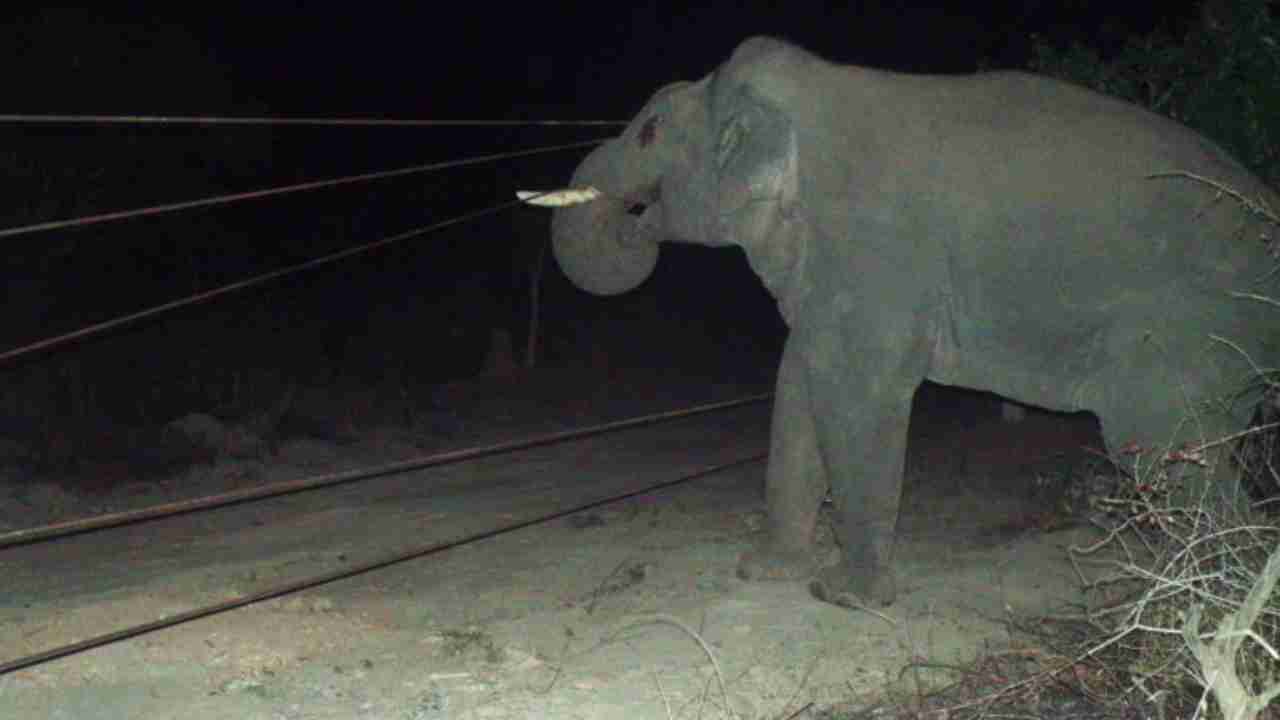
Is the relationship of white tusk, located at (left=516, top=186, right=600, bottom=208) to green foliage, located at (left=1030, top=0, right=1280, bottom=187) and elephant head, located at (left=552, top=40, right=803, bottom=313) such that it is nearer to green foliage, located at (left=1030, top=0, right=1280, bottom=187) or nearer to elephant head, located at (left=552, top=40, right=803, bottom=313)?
elephant head, located at (left=552, top=40, right=803, bottom=313)

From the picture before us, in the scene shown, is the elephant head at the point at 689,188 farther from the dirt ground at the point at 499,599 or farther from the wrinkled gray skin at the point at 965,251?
the dirt ground at the point at 499,599

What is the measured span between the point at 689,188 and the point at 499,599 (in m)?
2.36

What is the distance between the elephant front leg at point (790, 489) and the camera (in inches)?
291

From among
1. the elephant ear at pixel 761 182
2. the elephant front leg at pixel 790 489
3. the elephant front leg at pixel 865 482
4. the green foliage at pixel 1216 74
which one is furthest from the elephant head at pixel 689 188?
the green foliage at pixel 1216 74

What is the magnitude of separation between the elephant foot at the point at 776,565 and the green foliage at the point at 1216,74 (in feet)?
14.2

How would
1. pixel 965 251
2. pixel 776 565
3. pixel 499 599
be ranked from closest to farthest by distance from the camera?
pixel 965 251 < pixel 499 599 < pixel 776 565

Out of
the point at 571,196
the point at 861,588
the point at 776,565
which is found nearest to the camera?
the point at 861,588

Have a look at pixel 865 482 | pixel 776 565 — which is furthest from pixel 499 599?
pixel 865 482

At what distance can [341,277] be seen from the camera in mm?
20391

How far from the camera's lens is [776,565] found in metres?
7.46

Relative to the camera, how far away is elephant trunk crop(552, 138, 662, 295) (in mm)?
7730

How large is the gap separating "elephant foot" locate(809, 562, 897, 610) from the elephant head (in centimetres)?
146

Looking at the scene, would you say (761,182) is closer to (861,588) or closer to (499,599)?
(861,588)

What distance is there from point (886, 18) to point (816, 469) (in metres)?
24.5
